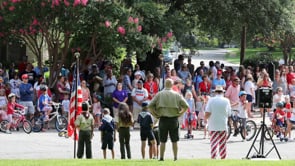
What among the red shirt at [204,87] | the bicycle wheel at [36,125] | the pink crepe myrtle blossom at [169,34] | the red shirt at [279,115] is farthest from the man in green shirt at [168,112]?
the pink crepe myrtle blossom at [169,34]

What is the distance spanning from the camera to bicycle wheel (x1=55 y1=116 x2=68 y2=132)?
1019 inches

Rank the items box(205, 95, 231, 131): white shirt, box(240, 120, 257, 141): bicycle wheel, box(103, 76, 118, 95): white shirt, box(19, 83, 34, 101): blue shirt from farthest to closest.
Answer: box(103, 76, 118, 95): white shirt
box(19, 83, 34, 101): blue shirt
box(240, 120, 257, 141): bicycle wheel
box(205, 95, 231, 131): white shirt

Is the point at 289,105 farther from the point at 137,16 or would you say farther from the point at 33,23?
the point at 33,23

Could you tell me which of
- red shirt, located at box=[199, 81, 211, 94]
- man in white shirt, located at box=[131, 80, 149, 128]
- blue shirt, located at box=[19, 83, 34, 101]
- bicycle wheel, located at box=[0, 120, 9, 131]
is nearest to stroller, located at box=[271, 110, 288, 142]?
red shirt, located at box=[199, 81, 211, 94]

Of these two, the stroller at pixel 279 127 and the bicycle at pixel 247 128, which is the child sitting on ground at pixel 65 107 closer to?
the bicycle at pixel 247 128

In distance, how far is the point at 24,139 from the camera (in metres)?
23.7

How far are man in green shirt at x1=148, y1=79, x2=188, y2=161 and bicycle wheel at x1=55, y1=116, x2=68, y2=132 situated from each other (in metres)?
9.93

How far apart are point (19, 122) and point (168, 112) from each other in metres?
10.8

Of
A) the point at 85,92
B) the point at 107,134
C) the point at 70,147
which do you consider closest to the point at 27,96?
the point at 85,92

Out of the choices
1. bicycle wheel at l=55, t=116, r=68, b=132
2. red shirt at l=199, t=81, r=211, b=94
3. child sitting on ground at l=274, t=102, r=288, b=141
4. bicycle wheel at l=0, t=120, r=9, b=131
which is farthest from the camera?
red shirt at l=199, t=81, r=211, b=94

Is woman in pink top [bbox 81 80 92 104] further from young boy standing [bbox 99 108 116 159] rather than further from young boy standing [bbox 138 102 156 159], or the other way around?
young boy standing [bbox 138 102 156 159]

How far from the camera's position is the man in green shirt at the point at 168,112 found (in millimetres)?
16281

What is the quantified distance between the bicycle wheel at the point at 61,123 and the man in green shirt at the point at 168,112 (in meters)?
9.93

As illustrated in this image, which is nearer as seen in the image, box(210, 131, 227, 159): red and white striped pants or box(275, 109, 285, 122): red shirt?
box(210, 131, 227, 159): red and white striped pants
